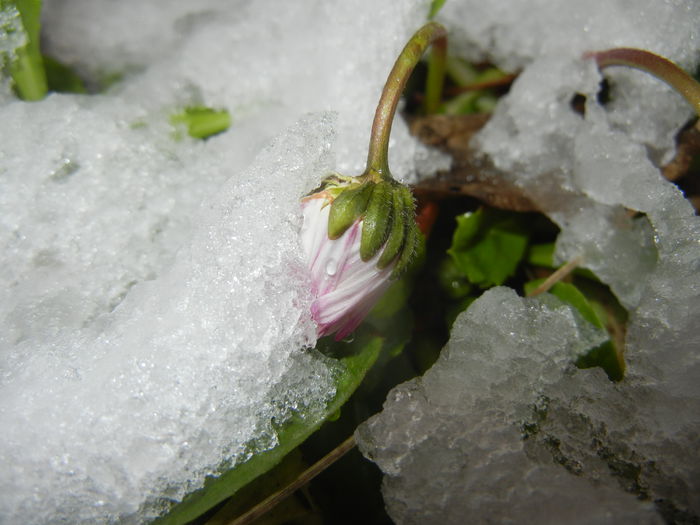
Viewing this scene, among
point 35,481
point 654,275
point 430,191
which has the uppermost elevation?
point 654,275

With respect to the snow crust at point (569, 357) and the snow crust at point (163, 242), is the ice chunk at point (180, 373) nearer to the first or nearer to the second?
the snow crust at point (163, 242)

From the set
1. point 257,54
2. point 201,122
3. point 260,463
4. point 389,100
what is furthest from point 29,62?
point 260,463

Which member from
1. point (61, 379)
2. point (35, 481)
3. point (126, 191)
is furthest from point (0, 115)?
point (35, 481)

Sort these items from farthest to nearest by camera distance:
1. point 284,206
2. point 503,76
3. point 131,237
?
point 503,76, point 131,237, point 284,206

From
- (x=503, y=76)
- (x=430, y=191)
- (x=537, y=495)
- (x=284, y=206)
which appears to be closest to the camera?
(x=537, y=495)

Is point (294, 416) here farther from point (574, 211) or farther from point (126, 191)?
point (574, 211)

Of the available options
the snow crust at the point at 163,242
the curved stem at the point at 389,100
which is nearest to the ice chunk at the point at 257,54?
the snow crust at the point at 163,242

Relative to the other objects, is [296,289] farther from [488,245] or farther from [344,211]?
[488,245]
